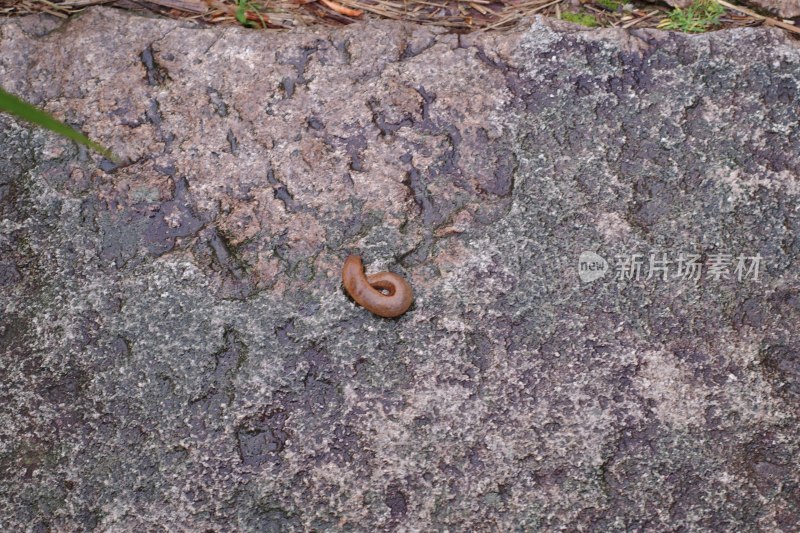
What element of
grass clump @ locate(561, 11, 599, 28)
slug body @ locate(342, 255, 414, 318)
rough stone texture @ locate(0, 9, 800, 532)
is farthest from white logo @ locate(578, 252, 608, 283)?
grass clump @ locate(561, 11, 599, 28)

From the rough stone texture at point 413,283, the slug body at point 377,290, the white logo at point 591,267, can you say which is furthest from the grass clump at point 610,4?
the slug body at point 377,290

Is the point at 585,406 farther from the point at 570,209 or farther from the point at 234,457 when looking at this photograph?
the point at 234,457

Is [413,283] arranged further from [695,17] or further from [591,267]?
[695,17]

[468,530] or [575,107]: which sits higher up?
[575,107]

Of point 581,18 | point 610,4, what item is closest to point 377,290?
point 581,18

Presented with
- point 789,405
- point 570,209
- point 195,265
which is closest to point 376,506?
point 195,265

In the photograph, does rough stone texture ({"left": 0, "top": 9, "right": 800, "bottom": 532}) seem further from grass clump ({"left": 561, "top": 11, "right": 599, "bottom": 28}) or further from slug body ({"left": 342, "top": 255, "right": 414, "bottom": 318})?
grass clump ({"left": 561, "top": 11, "right": 599, "bottom": 28})

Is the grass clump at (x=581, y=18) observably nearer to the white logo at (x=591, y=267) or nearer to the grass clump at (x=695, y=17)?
the grass clump at (x=695, y=17)
